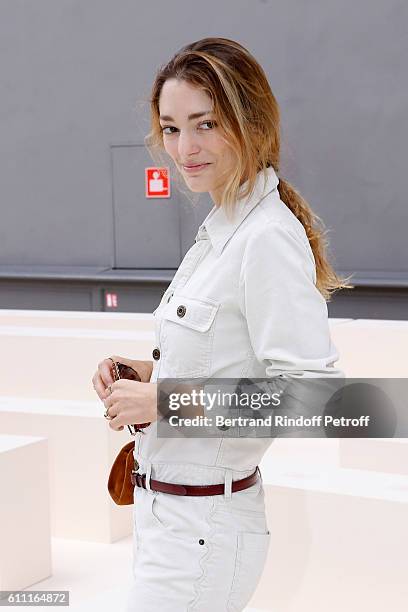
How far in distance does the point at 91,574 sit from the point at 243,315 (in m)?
1.68

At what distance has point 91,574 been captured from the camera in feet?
9.02

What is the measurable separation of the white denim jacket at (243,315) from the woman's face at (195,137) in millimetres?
54

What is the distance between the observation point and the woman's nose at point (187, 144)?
1.33m

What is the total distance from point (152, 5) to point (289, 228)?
6.29 meters

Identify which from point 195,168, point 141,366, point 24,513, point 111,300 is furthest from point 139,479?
point 111,300

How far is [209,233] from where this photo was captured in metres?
1.37

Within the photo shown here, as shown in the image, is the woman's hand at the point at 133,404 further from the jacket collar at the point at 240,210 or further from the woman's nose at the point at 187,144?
the woman's nose at the point at 187,144

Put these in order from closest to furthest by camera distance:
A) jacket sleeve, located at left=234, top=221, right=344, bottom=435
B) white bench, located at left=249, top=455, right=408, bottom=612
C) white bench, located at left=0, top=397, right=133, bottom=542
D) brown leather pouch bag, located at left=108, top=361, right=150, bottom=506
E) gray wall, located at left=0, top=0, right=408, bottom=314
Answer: jacket sleeve, located at left=234, top=221, right=344, bottom=435 < brown leather pouch bag, located at left=108, top=361, right=150, bottom=506 < white bench, located at left=249, top=455, right=408, bottom=612 < white bench, located at left=0, top=397, right=133, bottom=542 < gray wall, located at left=0, top=0, right=408, bottom=314

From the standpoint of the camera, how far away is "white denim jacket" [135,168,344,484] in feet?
4.07

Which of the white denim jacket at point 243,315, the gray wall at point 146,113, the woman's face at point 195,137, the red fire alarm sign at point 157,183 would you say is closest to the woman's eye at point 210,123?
the woman's face at point 195,137

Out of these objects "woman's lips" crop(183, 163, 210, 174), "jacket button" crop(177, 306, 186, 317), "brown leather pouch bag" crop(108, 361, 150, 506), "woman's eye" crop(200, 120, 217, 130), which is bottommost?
"brown leather pouch bag" crop(108, 361, 150, 506)

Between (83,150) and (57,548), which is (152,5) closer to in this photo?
(83,150)

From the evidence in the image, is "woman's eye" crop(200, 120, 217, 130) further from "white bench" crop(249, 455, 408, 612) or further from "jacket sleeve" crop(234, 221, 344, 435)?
"white bench" crop(249, 455, 408, 612)

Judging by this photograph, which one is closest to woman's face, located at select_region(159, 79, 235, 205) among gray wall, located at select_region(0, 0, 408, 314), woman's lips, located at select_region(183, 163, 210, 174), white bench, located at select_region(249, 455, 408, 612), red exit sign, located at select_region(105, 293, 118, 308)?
woman's lips, located at select_region(183, 163, 210, 174)
